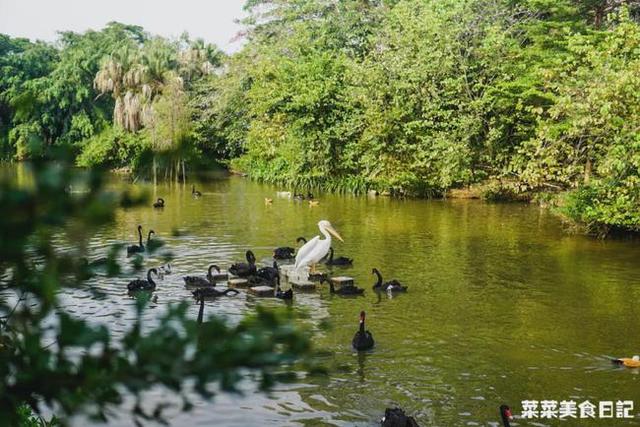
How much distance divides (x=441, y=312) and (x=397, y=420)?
19.2 feet

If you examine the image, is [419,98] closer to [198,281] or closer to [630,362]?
[198,281]

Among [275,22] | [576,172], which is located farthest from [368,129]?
[275,22]

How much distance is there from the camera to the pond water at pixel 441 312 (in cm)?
974

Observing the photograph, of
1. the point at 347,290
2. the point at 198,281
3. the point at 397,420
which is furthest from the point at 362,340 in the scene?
the point at 198,281

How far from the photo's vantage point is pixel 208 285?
15.4m

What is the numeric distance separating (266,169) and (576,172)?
21.3 metres

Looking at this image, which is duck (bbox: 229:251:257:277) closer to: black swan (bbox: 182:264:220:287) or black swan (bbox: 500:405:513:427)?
black swan (bbox: 182:264:220:287)

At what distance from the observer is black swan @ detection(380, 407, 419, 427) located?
8.39m

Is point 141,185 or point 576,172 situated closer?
point 141,185

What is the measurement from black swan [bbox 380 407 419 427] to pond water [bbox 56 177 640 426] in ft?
2.41

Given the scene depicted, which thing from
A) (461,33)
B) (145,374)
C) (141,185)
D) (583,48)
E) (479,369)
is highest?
(461,33)

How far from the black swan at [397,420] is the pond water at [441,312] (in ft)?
2.41

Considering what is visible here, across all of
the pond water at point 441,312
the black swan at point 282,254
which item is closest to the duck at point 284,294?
the pond water at point 441,312

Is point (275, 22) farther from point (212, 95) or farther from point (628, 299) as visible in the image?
point (628, 299)
